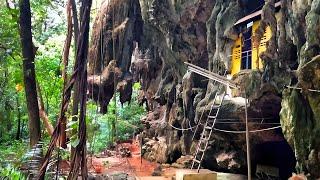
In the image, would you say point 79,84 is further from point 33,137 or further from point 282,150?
point 282,150

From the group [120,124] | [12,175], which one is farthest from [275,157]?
[120,124]

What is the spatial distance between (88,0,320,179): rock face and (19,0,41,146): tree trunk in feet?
3.41

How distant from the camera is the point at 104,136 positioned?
25953 millimetres

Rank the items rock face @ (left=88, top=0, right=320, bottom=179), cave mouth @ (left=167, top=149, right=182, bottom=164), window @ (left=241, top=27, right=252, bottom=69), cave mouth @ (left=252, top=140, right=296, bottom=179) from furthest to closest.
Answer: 1. cave mouth @ (left=167, top=149, right=182, bottom=164)
2. cave mouth @ (left=252, top=140, right=296, bottom=179)
3. window @ (left=241, top=27, right=252, bottom=69)
4. rock face @ (left=88, top=0, right=320, bottom=179)

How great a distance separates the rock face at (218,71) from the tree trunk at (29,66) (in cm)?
104

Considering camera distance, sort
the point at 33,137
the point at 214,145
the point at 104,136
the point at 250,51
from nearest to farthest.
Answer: the point at 33,137
the point at 250,51
the point at 214,145
the point at 104,136

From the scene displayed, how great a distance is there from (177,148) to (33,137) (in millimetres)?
12499

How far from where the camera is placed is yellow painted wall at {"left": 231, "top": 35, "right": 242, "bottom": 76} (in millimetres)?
11820

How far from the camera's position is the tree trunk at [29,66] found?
15.7 ft

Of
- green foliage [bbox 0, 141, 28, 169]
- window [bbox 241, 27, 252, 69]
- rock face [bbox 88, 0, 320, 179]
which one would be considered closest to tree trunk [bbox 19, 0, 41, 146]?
green foliage [bbox 0, 141, 28, 169]

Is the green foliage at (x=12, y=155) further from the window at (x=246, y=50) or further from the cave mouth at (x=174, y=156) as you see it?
the window at (x=246, y=50)

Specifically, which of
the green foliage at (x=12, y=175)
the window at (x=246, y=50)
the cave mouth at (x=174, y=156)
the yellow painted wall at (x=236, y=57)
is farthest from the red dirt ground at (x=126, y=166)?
the green foliage at (x=12, y=175)

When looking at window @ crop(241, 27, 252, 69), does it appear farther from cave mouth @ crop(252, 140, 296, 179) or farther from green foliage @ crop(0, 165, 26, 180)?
green foliage @ crop(0, 165, 26, 180)

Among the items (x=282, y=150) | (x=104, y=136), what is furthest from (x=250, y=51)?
(x=104, y=136)
